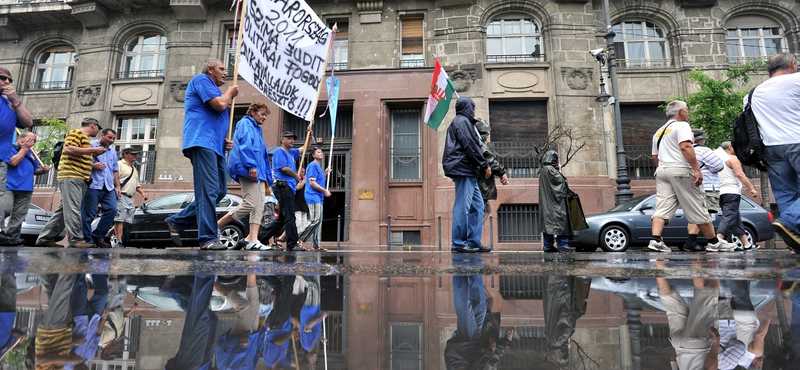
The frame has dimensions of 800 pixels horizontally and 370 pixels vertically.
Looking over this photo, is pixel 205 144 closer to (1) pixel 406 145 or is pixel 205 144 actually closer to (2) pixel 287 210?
(2) pixel 287 210

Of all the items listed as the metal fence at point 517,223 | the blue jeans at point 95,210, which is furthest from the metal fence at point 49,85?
the metal fence at point 517,223

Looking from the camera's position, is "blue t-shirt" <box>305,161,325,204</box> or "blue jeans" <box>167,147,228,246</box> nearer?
"blue jeans" <box>167,147,228,246</box>

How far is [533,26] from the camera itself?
52.7 ft

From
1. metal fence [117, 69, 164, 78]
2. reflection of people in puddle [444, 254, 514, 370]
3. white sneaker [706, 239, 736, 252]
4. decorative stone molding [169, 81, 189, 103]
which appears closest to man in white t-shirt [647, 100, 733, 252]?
white sneaker [706, 239, 736, 252]

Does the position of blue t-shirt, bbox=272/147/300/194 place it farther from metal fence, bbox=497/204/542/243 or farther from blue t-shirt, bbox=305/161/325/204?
metal fence, bbox=497/204/542/243

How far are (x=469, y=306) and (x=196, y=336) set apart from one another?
81 cm

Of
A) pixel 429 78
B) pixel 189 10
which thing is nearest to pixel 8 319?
pixel 429 78

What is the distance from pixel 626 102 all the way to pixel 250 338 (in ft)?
54.2

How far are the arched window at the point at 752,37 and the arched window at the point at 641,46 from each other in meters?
2.27

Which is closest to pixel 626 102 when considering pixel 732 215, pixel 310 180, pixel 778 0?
pixel 778 0

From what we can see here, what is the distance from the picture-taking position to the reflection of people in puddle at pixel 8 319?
2.75 feet

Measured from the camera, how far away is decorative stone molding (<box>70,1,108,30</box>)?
16.7m

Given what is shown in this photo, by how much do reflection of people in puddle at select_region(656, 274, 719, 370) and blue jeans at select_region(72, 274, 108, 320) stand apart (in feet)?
4.32

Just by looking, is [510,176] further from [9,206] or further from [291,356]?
[291,356]
